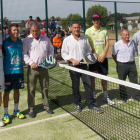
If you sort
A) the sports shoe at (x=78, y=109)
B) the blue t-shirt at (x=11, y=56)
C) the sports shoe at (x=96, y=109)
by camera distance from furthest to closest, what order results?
the sports shoe at (x=78, y=109) → the sports shoe at (x=96, y=109) → the blue t-shirt at (x=11, y=56)

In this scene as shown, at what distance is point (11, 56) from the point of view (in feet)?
13.4

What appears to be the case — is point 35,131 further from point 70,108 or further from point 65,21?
point 65,21

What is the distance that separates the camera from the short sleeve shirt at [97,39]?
16.4 ft

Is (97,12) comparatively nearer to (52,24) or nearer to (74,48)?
(52,24)

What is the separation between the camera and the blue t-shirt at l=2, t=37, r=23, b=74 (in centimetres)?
407

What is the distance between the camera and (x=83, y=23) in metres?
10.9

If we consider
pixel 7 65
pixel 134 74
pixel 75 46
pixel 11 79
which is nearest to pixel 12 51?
pixel 7 65

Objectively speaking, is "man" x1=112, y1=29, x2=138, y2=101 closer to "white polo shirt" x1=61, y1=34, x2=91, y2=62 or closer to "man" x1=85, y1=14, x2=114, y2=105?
"man" x1=85, y1=14, x2=114, y2=105

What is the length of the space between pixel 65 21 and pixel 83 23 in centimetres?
97

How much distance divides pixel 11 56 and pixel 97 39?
6.46ft

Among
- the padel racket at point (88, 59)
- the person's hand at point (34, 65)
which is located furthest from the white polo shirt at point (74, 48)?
the person's hand at point (34, 65)

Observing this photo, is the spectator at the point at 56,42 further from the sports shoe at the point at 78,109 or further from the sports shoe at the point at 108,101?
the sports shoe at the point at 78,109

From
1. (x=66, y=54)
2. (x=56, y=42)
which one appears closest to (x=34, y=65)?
(x=66, y=54)

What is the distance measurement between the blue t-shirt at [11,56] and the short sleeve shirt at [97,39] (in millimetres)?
1679
